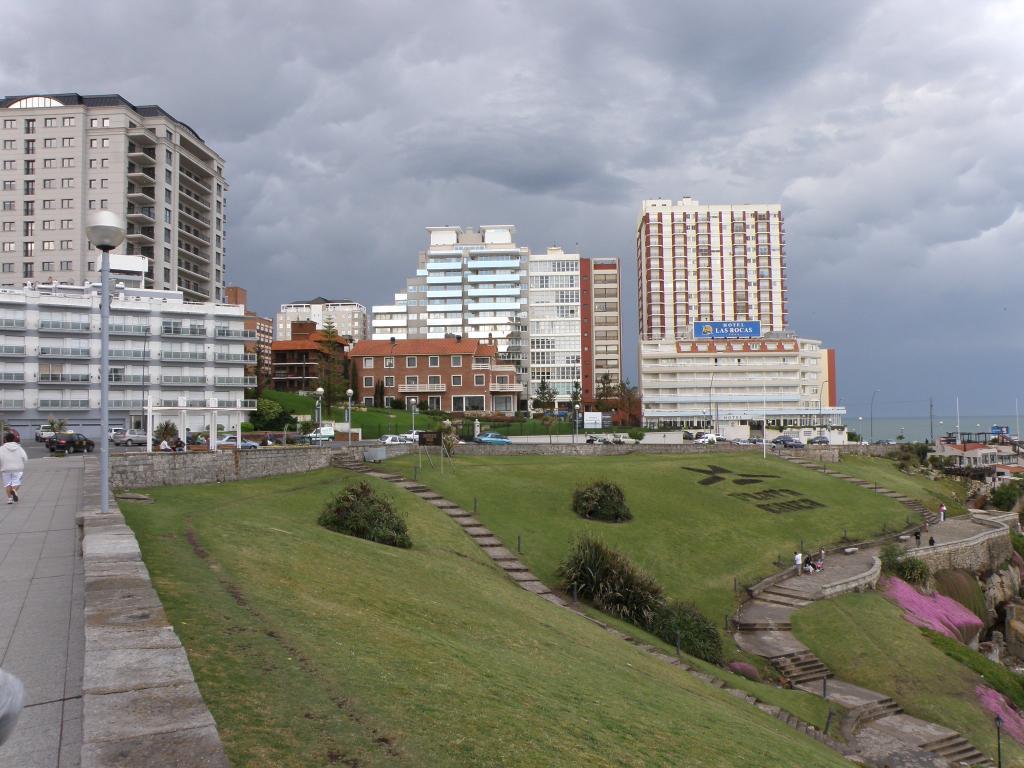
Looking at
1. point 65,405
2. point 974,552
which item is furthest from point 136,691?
point 65,405

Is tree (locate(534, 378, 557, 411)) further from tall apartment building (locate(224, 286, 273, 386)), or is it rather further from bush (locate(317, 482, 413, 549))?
bush (locate(317, 482, 413, 549))

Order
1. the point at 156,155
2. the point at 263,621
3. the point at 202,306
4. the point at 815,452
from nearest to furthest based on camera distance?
the point at 263,621, the point at 815,452, the point at 202,306, the point at 156,155

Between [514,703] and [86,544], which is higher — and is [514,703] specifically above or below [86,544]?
below

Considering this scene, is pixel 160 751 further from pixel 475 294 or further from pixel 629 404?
pixel 475 294

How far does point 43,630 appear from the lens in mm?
9930

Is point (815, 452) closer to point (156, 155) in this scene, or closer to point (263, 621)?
point (263, 621)

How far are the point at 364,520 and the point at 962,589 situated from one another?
40.0m

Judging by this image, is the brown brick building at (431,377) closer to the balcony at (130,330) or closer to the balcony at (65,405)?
the balcony at (130,330)

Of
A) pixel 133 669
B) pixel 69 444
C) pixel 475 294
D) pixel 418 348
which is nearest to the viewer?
pixel 133 669

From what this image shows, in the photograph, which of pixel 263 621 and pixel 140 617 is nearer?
pixel 140 617

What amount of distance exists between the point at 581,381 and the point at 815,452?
248 ft

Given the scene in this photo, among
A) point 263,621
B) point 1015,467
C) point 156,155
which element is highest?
point 156,155

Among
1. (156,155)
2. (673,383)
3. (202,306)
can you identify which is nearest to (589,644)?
(202,306)

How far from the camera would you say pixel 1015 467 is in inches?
4348
